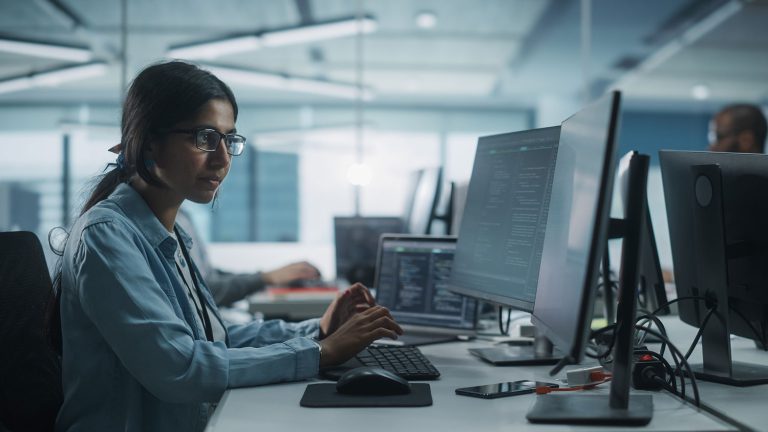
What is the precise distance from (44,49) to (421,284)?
3.17m

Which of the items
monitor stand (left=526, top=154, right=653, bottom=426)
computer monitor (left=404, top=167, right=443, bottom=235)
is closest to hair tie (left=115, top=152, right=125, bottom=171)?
monitor stand (left=526, top=154, right=653, bottom=426)

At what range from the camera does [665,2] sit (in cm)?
552

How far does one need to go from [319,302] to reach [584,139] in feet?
6.16

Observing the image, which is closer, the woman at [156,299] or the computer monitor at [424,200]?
the woman at [156,299]

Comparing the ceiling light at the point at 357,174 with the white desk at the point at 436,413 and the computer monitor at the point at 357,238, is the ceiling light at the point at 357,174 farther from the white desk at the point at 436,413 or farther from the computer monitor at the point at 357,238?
the white desk at the point at 436,413

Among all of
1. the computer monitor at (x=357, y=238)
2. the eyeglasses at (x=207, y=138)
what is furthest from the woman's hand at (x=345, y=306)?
the computer monitor at (x=357, y=238)

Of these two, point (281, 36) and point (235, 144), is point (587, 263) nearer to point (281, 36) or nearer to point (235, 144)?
point (235, 144)

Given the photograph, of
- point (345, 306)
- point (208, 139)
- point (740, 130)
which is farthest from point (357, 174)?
point (208, 139)

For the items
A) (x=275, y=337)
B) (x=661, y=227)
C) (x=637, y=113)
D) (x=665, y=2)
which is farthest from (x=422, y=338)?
(x=637, y=113)

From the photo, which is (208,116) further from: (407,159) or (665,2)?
(407,159)

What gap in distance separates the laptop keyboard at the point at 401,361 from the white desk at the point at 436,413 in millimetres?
45

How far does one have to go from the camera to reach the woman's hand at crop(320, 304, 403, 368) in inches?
53.9

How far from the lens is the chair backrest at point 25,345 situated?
52.7 inches

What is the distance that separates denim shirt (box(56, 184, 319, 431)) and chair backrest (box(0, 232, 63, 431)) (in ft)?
0.23
